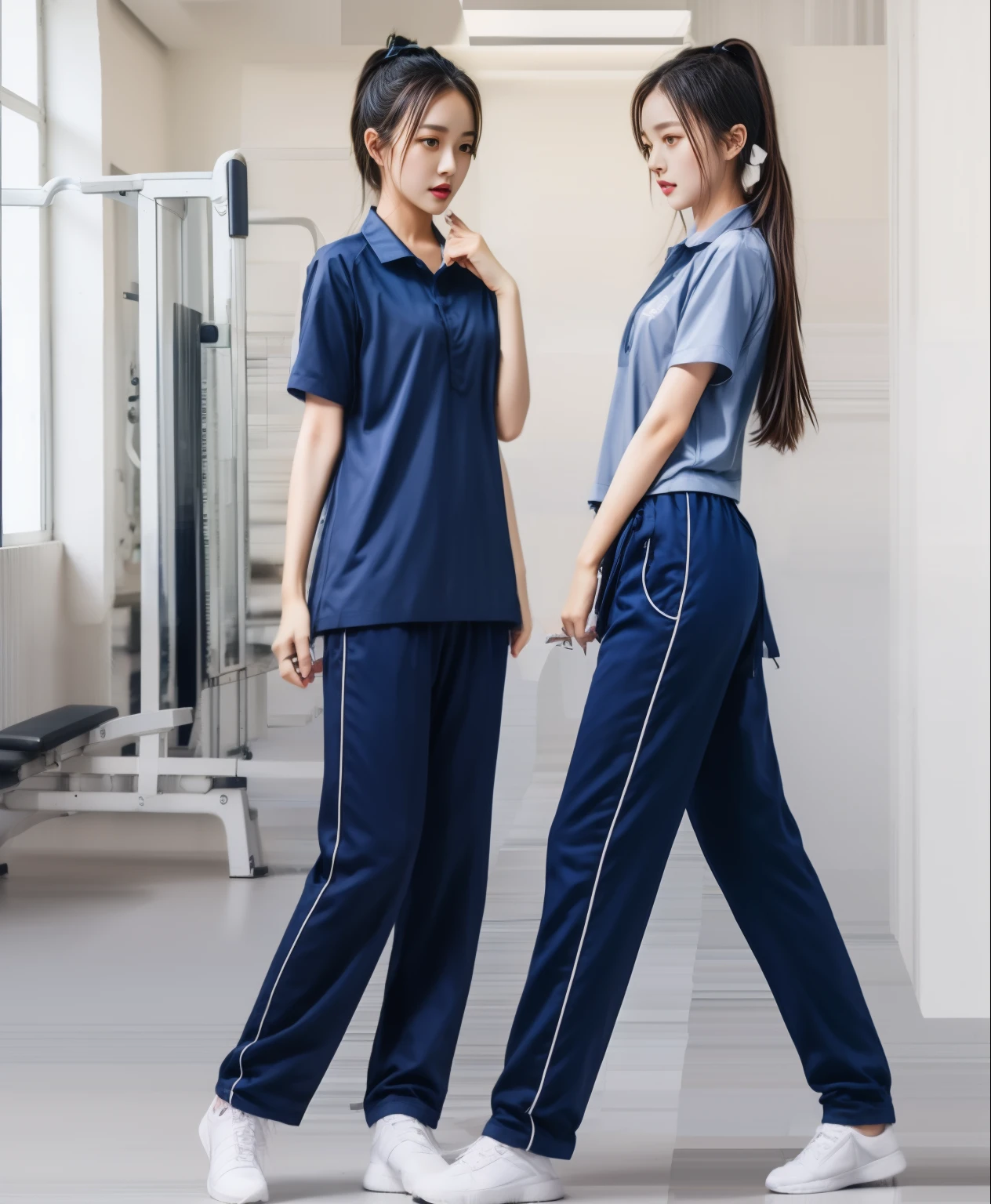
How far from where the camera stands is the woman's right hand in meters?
1.50

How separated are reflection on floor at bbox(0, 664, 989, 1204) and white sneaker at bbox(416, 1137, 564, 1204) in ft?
0.35

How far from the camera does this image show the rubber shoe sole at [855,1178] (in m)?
1.50

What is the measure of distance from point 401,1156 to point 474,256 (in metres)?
1.08

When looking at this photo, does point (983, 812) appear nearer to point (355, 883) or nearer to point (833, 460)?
point (833, 460)

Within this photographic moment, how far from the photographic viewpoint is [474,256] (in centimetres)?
150

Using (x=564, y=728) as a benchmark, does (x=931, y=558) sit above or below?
above

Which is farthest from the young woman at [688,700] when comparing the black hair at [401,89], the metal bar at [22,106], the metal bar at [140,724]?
the metal bar at [22,106]

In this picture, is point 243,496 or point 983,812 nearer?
point 983,812

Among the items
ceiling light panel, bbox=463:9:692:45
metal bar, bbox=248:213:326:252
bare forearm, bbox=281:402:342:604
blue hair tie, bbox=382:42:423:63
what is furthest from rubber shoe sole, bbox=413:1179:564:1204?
ceiling light panel, bbox=463:9:692:45

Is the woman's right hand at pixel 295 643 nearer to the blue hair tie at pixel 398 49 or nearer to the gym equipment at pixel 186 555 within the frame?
the blue hair tie at pixel 398 49

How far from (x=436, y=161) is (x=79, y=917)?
194 centimetres

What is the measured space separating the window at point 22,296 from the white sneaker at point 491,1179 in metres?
2.27

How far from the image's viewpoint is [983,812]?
2283mm

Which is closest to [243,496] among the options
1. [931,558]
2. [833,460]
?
[833,460]
